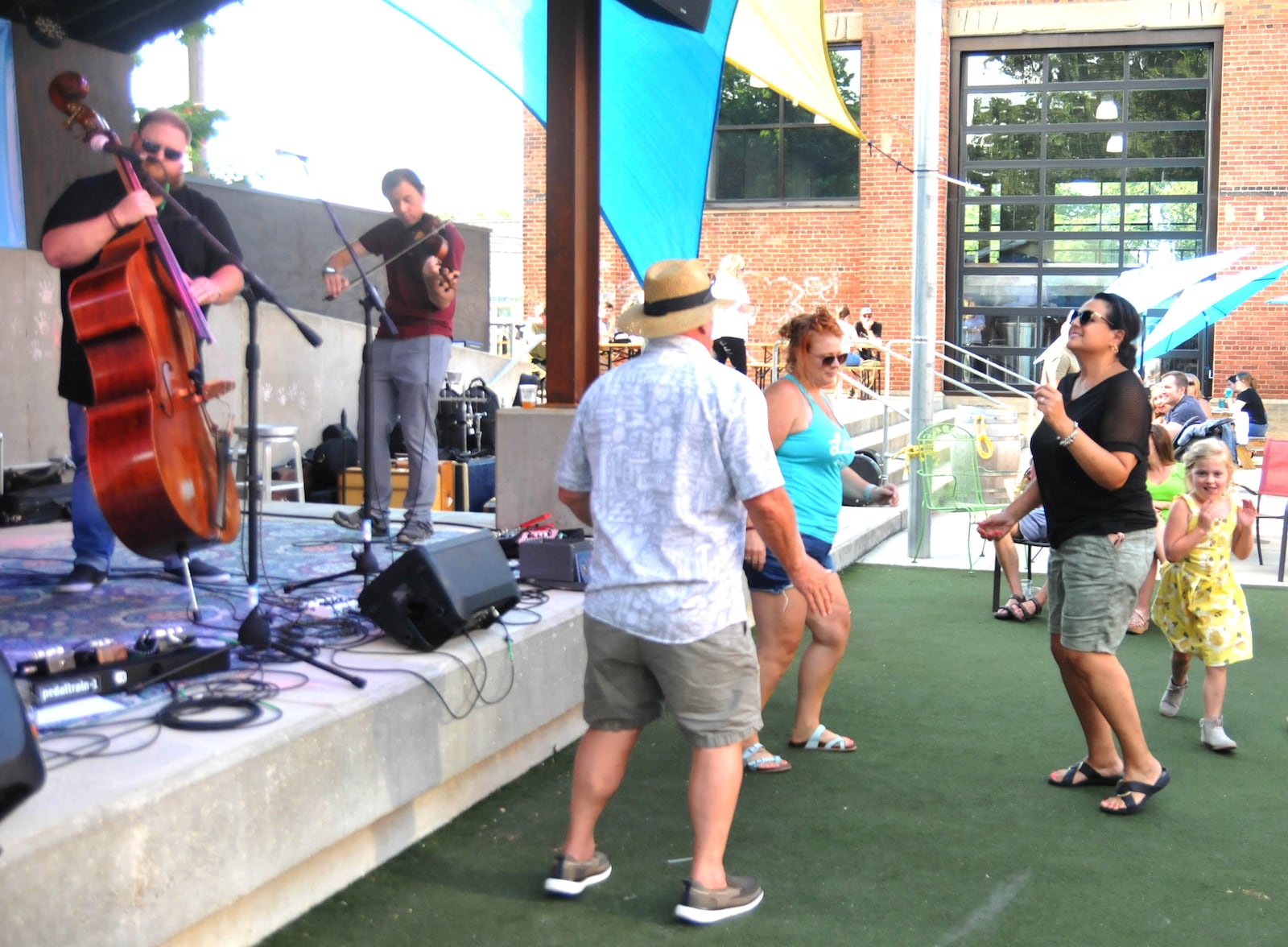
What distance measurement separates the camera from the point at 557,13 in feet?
20.3

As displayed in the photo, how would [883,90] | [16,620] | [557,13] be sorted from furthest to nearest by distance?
[883,90] → [557,13] → [16,620]

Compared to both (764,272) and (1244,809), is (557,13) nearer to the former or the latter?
(1244,809)

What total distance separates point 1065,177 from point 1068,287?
1.80 meters

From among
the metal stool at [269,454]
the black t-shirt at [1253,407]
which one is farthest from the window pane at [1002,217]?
the metal stool at [269,454]

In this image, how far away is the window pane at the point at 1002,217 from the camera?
2188 cm

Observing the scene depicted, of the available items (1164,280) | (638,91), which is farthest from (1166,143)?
(638,91)

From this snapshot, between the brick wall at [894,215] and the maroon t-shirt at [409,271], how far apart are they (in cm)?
1370

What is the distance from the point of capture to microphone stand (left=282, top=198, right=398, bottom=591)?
5.30 metres

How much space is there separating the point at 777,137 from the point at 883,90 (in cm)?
190

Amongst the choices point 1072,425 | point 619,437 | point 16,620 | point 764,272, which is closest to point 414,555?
point 619,437

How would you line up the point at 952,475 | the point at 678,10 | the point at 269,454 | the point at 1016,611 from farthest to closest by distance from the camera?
the point at 269,454 → the point at 952,475 → the point at 1016,611 → the point at 678,10

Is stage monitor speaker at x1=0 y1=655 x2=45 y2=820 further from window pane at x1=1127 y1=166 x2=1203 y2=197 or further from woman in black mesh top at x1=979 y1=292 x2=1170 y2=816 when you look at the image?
window pane at x1=1127 y1=166 x2=1203 y2=197

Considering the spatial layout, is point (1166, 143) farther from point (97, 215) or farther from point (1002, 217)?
point (97, 215)

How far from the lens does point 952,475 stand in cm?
948
